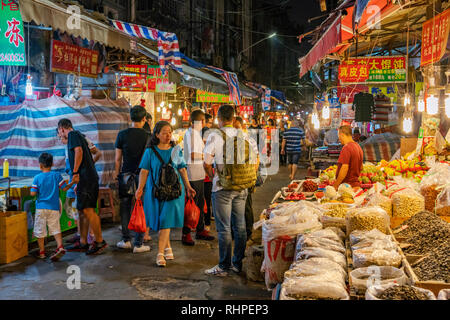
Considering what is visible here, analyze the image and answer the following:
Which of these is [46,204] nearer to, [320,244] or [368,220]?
[320,244]

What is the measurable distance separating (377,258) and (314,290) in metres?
0.82

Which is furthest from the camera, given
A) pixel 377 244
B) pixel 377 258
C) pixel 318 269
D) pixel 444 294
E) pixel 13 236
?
pixel 13 236

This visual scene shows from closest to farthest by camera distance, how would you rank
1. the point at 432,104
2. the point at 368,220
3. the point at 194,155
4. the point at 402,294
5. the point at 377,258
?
the point at 402,294, the point at 377,258, the point at 368,220, the point at 432,104, the point at 194,155

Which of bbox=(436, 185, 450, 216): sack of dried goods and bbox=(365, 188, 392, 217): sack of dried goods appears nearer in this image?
bbox=(436, 185, 450, 216): sack of dried goods

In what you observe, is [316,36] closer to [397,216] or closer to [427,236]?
Answer: [397,216]

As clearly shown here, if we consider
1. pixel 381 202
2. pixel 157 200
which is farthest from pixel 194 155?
pixel 381 202

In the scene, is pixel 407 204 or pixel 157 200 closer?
pixel 407 204

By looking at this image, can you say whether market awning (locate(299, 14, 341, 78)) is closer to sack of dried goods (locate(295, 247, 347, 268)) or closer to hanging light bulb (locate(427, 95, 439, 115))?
hanging light bulb (locate(427, 95, 439, 115))

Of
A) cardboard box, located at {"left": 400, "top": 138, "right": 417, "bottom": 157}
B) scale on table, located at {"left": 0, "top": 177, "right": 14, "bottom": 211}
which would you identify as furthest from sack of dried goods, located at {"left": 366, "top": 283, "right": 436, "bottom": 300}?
cardboard box, located at {"left": 400, "top": 138, "right": 417, "bottom": 157}

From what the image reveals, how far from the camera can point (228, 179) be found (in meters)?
5.82

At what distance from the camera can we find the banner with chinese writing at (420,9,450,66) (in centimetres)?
610

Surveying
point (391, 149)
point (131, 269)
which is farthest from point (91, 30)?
point (391, 149)

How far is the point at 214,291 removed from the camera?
5.43 metres

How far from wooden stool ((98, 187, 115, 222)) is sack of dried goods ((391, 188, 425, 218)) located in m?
5.98
